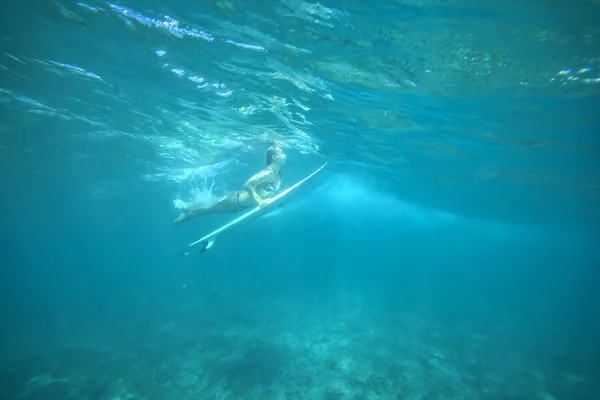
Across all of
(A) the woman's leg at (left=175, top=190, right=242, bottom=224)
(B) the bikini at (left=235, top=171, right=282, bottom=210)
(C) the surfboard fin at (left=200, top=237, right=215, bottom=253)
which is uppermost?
(B) the bikini at (left=235, top=171, right=282, bottom=210)

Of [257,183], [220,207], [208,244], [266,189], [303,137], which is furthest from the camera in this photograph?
[303,137]

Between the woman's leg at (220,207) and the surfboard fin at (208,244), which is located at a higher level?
the woman's leg at (220,207)

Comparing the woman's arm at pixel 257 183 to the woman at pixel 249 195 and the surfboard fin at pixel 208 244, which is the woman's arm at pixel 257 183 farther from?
the surfboard fin at pixel 208 244

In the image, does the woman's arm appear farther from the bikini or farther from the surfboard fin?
the surfboard fin

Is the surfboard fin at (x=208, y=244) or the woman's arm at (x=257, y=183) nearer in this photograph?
the surfboard fin at (x=208, y=244)

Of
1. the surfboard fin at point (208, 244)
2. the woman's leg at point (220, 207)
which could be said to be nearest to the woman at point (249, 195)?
the woman's leg at point (220, 207)

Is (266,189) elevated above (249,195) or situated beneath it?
elevated above

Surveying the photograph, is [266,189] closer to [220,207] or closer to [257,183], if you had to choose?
[257,183]

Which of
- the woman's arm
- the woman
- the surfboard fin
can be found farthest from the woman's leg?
the surfboard fin

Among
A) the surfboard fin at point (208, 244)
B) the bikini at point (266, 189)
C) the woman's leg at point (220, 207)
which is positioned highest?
the bikini at point (266, 189)

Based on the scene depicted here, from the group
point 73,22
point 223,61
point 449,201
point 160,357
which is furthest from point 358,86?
point 449,201

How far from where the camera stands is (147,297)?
100 feet

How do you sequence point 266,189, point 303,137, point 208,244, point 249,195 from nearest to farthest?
point 208,244 → point 249,195 → point 266,189 → point 303,137

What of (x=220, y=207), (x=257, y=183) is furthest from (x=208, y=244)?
(x=257, y=183)
